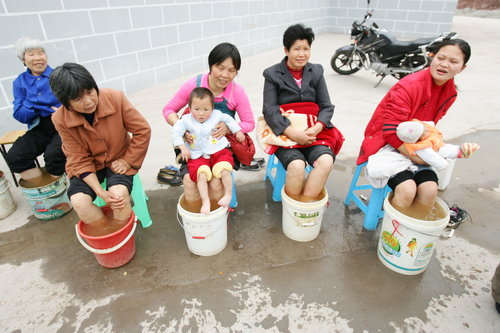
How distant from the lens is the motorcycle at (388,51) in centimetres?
490

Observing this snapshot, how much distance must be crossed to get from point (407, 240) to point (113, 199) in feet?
5.69

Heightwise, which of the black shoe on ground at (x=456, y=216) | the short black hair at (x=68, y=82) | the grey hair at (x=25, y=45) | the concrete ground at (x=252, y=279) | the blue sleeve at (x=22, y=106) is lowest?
the concrete ground at (x=252, y=279)

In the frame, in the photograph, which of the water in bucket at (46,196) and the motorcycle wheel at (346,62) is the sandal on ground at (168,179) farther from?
the motorcycle wheel at (346,62)

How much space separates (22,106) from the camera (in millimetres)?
2250

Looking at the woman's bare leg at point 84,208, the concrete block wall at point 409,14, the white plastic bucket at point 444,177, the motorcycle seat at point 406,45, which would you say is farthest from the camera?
the concrete block wall at point 409,14

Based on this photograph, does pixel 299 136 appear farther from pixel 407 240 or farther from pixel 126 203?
pixel 126 203

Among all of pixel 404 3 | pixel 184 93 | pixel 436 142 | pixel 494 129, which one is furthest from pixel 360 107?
pixel 404 3

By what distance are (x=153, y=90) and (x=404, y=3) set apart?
7831mm

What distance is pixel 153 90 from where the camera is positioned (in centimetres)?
491

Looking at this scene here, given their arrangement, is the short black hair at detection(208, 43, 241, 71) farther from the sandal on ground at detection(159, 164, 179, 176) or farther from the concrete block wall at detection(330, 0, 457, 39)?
the concrete block wall at detection(330, 0, 457, 39)

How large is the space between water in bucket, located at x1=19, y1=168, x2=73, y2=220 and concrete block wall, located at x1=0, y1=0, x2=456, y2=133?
1612 mm

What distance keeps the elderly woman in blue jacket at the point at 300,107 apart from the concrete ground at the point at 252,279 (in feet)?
1.49

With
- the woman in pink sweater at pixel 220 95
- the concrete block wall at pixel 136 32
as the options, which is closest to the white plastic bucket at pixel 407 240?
the woman in pink sweater at pixel 220 95

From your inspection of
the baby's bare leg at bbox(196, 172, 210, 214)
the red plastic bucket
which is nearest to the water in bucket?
the red plastic bucket
